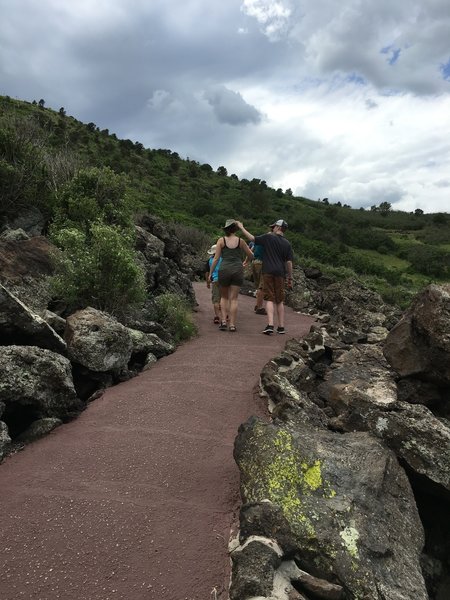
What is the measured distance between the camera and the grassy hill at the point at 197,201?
41.3ft

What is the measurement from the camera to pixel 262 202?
55.7 meters

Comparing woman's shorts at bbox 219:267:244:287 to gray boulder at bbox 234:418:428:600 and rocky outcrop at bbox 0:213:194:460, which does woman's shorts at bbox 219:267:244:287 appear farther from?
gray boulder at bbox 234:418:428:600

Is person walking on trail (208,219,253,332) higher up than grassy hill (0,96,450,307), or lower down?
lower down

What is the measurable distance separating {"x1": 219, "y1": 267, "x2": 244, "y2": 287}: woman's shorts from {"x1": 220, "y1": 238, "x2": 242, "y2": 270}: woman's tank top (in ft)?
0.27

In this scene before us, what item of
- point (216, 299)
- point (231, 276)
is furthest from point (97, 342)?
point (216, 299)

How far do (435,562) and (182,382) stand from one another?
363 cm

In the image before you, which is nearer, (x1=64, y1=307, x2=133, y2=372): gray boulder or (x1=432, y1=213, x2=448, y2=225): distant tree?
(x1=64, y1=307, x2=133, y2=372): gray boulder

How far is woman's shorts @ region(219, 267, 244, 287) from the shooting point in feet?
29.9

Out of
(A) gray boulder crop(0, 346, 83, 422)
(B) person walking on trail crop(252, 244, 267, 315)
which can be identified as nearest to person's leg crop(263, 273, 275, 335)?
(B) person walking on trail crop(252, 244, 267, 315)

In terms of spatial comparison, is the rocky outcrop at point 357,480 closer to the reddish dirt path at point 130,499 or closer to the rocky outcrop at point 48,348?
the reddish dirt path at point 130,499

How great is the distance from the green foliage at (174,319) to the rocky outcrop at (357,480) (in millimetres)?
2953

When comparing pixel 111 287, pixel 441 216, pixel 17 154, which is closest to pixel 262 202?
pixel 441 216

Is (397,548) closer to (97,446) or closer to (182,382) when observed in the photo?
(97,446)

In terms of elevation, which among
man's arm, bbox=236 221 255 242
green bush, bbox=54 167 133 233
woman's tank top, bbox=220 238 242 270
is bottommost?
woman's tank top, bbox=220 238 242 270
